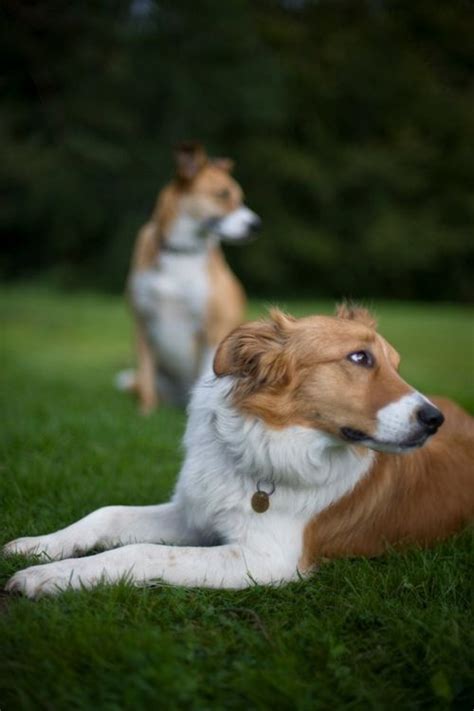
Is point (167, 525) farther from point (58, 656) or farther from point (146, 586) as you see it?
point (58, 656)

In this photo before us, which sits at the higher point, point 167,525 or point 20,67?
point 20,67

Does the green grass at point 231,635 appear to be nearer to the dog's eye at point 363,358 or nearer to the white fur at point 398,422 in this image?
the white fur at point 398,422

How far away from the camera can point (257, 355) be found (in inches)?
132

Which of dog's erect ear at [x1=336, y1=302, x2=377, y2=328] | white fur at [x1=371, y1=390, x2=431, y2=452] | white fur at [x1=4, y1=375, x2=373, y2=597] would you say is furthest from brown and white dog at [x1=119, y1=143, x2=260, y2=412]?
white fur at [x1=371, y1=390, x2=431, y2=452]

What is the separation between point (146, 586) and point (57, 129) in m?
17.0

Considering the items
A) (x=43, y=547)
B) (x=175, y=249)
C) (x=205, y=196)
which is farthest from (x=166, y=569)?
(x=205, y=196)

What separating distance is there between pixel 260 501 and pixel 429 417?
0.77 metres

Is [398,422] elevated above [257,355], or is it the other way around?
[257,355]

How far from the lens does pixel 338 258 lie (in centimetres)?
2400

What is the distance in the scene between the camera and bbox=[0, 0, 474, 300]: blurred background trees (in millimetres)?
21109

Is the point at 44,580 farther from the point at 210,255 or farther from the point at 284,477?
the point at 210,255

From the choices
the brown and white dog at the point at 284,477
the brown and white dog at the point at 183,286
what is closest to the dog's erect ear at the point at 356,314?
the brown and white dog at the point at 284,477

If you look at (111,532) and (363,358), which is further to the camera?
(111,532)

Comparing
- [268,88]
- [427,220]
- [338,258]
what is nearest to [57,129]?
[268,88]
